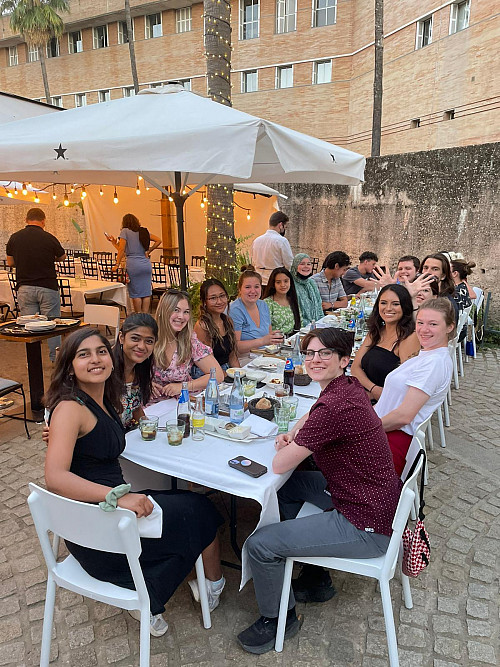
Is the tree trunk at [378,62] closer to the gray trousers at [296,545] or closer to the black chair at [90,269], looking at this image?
the black chair at [90,269]

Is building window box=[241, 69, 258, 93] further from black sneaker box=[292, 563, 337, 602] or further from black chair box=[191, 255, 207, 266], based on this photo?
black sneaker box=[292, 563, 337, 602]

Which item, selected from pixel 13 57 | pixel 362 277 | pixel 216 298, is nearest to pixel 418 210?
pixel 362 277

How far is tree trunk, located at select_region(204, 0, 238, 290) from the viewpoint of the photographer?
20.7ft

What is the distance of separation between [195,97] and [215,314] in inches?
68.1

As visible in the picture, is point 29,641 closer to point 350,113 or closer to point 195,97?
point 195,97

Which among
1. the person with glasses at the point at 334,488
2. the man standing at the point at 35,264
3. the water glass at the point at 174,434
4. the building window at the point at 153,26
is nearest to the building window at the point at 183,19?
the building window at the point at 153,26

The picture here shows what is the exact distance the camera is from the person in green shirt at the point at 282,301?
16.3 ft

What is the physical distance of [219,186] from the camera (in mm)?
6867

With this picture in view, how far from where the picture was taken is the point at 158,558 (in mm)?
2002

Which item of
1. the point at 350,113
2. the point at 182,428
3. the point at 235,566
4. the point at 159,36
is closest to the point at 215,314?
the point at 182,428

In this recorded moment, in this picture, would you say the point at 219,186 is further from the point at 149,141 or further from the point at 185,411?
the point at 185,411

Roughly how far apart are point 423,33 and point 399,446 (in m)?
19.9

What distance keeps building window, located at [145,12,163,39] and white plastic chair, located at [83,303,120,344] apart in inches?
911

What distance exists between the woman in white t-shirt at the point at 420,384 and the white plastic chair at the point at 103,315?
377 cm
